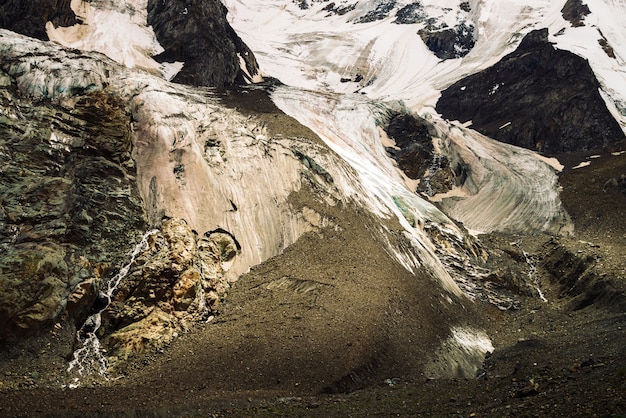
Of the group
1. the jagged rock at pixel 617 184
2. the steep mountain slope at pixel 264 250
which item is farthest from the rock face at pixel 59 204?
the jagged rock at pixel 617 184

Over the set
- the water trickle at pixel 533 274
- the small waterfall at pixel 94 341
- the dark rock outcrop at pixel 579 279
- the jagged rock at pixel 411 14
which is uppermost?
the jagged rock at pixel 411 14

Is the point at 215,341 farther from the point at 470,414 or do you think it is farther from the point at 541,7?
the point at 541,7

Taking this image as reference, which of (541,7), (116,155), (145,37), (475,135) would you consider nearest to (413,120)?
(475,135)

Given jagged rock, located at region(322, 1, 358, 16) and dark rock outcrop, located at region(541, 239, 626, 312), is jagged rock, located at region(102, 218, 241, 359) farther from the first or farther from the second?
jagged rock, located at region(322, 1, 358, 16)

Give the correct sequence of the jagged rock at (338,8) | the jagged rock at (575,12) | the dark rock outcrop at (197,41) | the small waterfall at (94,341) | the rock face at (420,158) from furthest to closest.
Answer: the jagged rock at (338,8)
the jagged rock at (575,12)
the dark rock outcrop at (197,41)
the rock face at (420,158)
the small waterfall at (94,341)

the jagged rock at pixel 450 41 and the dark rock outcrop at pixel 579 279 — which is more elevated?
the jagged rock at pixel 450 41

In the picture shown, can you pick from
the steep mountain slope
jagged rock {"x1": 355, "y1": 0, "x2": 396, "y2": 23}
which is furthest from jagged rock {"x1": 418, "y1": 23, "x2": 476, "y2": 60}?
the steep mountain slope

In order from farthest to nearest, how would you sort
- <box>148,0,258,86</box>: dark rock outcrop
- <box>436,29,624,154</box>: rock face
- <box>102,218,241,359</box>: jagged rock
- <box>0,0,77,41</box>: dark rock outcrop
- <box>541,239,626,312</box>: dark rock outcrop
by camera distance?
<box>436,29,624,154</box>: rock face → <box>148,0,258,86</box>: dark rock outcrop → <box>0,0,77,41</box>: dark rock outcrop → <box>541,239,626,312</box>: dark rock outcrop → <box>102,218,241,359</box>: jagged rock

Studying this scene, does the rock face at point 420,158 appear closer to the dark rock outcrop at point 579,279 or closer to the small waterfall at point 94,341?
the dark rock outcrop at point 579,279
